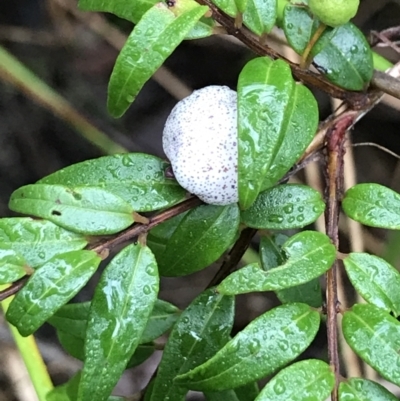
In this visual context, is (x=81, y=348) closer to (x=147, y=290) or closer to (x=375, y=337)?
(x=147, y=290)

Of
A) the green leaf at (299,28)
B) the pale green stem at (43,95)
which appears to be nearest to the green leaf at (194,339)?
the green leaf at (299,28)

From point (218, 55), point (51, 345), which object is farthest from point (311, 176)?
point (51, 345)

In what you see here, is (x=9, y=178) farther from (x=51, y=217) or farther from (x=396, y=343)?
(x=396, y=343)

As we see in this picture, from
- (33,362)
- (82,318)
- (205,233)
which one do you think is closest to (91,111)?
(33,362)

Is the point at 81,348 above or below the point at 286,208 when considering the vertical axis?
below

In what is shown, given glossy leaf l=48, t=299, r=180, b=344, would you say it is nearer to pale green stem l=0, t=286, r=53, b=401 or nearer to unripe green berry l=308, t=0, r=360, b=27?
pale green stem l=0, t=286, r=53, b=401

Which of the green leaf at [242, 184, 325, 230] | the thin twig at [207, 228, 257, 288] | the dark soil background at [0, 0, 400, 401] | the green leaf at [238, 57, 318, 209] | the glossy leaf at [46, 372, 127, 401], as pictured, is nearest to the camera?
the green leaf at [238, 57, 318, 209]

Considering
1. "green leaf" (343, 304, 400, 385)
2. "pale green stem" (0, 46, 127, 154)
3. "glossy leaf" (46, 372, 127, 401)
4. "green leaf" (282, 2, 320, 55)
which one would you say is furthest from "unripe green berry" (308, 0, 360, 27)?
"pale green stem" (0, 46, 127, 154)
